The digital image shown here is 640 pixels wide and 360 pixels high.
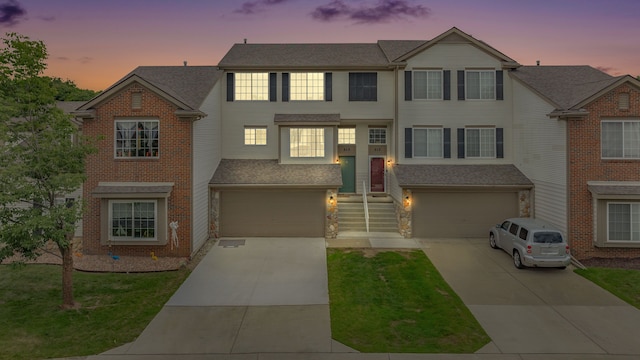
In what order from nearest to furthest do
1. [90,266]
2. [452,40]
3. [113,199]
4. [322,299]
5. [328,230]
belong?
[322,299] < [90,266] < [113,199] < [328,230] < [452,40]

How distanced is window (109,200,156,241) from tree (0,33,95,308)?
441 cm

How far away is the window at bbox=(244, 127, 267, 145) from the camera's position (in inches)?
850

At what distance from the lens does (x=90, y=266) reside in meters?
15.1

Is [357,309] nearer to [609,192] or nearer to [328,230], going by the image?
[328,230]

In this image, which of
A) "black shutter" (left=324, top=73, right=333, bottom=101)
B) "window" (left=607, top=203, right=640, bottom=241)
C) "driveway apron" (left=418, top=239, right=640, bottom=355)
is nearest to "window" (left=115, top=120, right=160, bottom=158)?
"black shutter" (left=324, top=73, right=333, bottom=101)

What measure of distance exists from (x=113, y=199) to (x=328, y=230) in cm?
965

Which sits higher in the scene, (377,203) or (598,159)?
(598,159)

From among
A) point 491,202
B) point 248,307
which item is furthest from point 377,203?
point 248,307

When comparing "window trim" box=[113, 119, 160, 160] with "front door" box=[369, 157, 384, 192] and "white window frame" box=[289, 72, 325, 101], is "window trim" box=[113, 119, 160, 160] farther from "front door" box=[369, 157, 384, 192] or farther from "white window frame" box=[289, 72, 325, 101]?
"front door" box=[369, 157, 384, 192]

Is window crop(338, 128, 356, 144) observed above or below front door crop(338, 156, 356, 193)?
above

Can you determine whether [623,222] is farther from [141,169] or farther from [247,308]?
[141,169]

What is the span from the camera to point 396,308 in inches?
452

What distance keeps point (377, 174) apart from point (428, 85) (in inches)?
224

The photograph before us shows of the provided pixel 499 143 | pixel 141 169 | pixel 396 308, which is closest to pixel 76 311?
pixel 141 169
